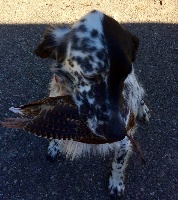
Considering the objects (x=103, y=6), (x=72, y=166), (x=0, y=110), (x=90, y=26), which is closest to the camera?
(x=90, y=26)

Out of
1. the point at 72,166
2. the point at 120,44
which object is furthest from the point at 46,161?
the point at 120,44

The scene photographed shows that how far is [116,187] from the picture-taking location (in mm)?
3496

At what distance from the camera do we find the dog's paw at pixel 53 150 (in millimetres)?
3707

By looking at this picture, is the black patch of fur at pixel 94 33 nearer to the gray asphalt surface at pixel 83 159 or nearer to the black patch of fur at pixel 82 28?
the black patch of fur at pixel 82 28

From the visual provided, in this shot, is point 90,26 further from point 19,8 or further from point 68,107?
point 19,8

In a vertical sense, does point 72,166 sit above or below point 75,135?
below

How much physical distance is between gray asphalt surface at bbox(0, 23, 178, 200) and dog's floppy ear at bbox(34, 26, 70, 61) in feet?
3.56

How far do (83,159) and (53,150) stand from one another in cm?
28

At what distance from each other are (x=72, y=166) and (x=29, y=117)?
3.36 ft

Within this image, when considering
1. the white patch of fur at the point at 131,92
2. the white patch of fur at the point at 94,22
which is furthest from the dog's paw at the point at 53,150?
the white patch of fur at the point at 94,22

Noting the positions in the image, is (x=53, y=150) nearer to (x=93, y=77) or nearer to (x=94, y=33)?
(x=93, y=77)

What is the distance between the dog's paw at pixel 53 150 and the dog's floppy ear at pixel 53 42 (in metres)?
0.97

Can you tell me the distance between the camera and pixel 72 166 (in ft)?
12.1

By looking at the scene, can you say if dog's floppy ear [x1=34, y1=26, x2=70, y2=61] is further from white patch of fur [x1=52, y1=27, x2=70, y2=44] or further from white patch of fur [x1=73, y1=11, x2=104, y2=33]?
white patch of fur [x1=73, y1=11, x2=104, y2=33]
